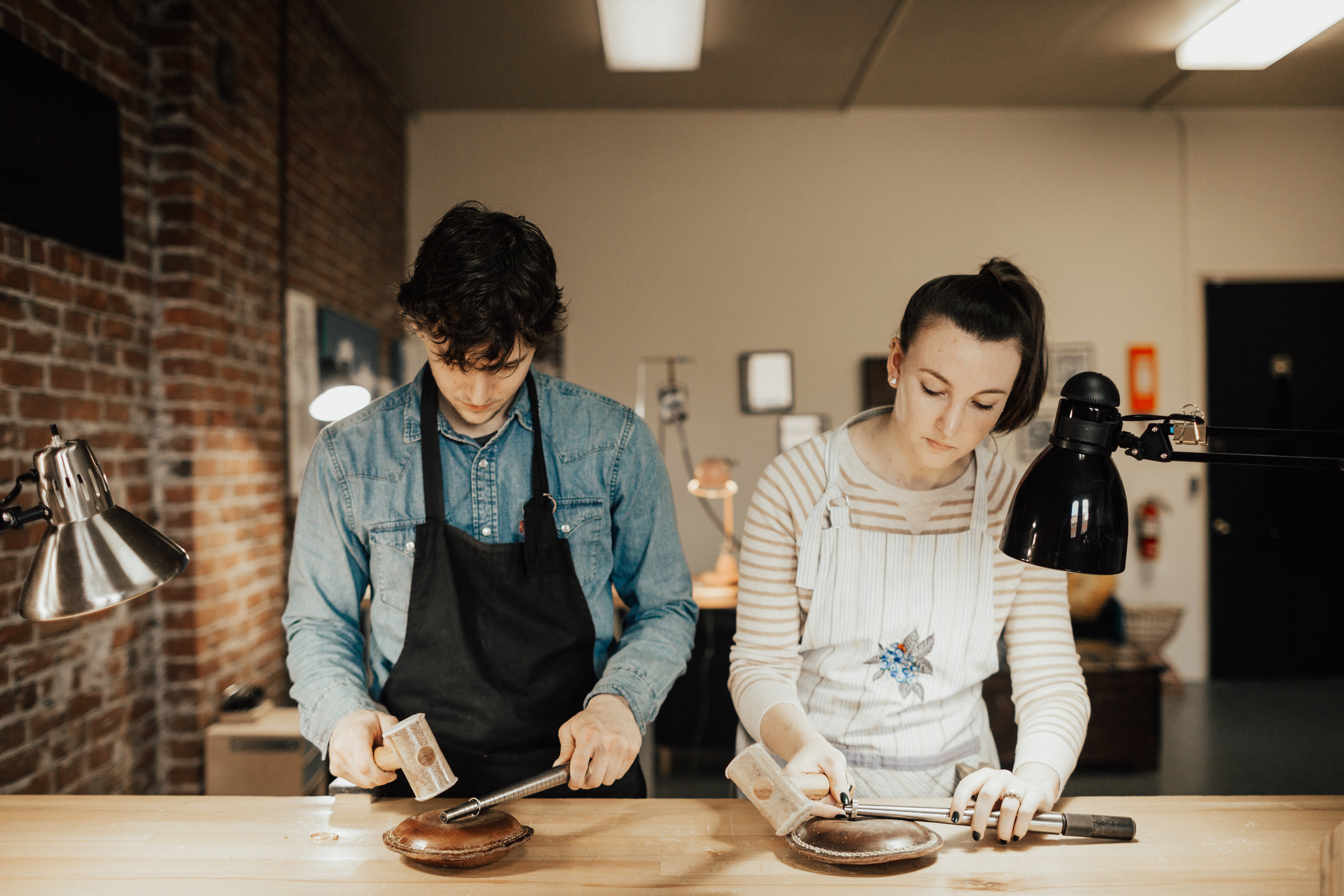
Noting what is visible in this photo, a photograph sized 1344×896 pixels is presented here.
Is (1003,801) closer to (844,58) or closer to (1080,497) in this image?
(1080,497)

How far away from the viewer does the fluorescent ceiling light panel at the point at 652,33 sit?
326 cm

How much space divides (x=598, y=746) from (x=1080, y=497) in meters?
0.70

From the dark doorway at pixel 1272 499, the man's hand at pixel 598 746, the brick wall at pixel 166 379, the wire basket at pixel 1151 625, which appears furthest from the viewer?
the dark doorway at pixel 1272 499

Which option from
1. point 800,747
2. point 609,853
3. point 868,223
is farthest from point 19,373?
point 868,223

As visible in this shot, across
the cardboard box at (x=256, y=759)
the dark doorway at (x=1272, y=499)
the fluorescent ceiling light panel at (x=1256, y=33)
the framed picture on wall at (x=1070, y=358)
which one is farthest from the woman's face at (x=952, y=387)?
the dark doorway at (x=1272, y=499)

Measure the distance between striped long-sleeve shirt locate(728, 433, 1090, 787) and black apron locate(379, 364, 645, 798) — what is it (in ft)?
0.93

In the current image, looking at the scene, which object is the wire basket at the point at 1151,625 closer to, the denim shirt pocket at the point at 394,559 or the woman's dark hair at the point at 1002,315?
the woman's dark hair at the point at 1002,315

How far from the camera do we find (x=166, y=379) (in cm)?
255

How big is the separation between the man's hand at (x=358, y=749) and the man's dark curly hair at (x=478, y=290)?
53 cm

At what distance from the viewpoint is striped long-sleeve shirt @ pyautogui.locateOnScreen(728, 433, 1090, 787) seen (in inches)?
52.5

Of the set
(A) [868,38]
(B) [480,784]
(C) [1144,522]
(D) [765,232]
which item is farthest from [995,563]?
(C) [1144,522]

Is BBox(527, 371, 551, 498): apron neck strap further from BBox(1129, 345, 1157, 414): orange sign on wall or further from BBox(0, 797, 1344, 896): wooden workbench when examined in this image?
BBox(1129, 345, 1157, 414): orange sign on wall

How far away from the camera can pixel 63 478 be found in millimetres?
899

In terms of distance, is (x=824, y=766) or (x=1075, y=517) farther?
(x=824, y=766)
